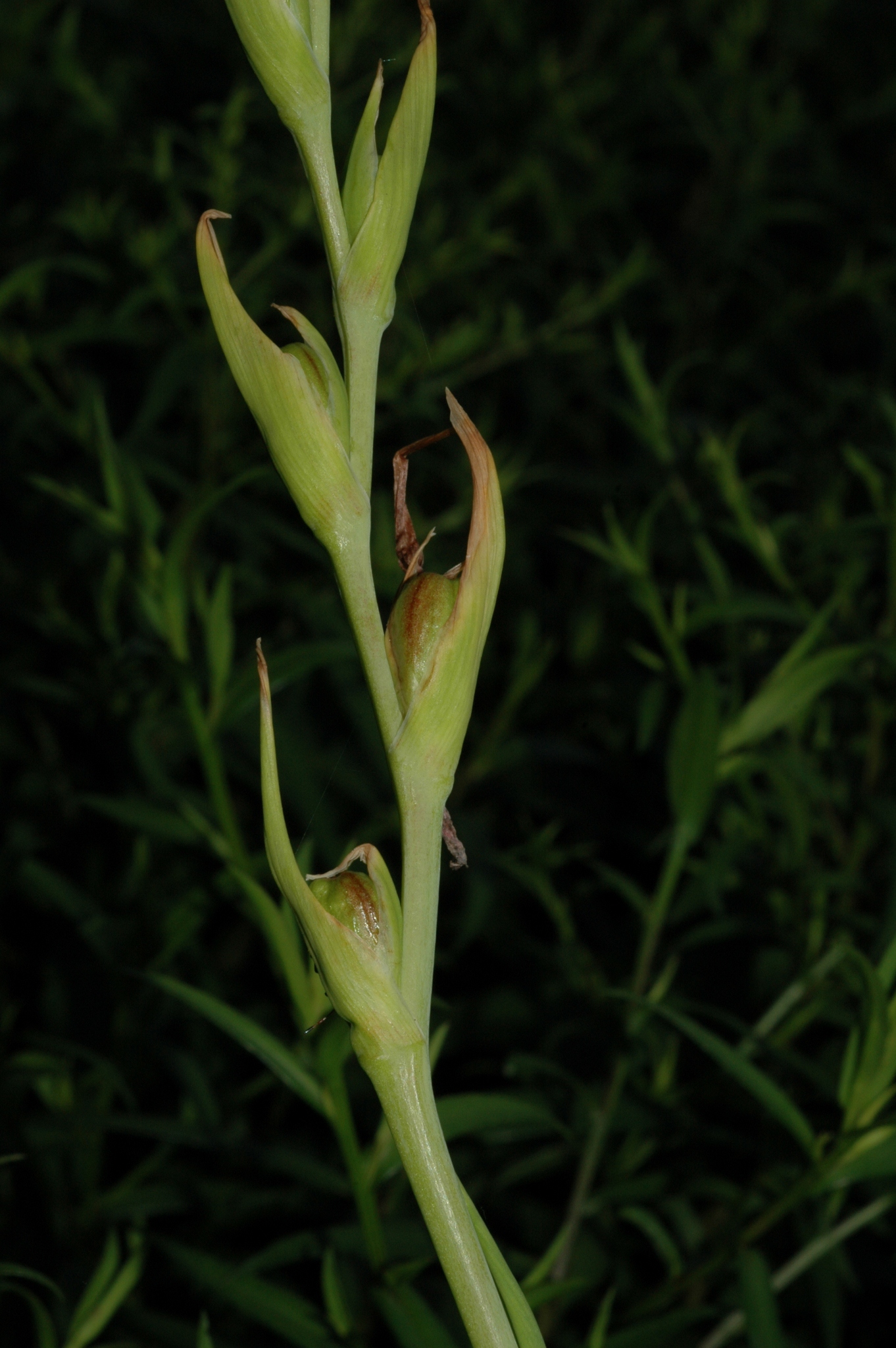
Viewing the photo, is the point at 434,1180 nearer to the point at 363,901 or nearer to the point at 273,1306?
the point at 363,901

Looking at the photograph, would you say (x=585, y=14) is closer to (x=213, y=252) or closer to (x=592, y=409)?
(x=592, y=409)

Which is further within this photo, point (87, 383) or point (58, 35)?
point (58, 35)

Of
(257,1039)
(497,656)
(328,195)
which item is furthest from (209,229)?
(497,656)

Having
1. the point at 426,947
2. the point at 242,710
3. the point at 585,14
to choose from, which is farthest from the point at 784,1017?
the point at 585,14

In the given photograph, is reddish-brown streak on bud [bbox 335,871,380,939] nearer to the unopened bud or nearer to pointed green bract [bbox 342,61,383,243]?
the unopened bud

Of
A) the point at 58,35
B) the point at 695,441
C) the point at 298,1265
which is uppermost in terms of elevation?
the point at 58,35

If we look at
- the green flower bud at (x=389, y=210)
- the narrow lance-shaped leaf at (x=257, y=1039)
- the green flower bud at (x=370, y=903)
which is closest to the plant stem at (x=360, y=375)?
the green flower bud at (x=389, y=210)
